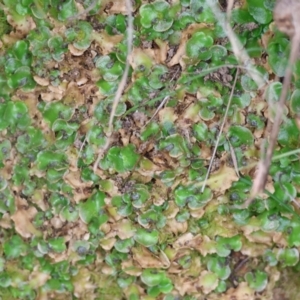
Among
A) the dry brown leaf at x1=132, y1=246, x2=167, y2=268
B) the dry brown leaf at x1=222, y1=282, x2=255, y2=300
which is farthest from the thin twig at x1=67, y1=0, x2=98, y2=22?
the dry brown leaf at x1=222, y1=282, x2=255, y2=300

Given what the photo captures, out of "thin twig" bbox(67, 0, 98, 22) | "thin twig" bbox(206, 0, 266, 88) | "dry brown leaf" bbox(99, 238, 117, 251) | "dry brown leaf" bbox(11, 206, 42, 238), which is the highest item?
"thin twig" bbox(67, 0, 98, 22)

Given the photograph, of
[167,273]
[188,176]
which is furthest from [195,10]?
[167,273]

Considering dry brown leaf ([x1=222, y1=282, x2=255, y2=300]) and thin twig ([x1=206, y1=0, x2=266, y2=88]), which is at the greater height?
thin twig ([x1=206, y1=0, x2=266, y2=88])

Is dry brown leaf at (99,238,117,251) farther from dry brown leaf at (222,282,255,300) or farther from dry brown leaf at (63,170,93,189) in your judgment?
dry brown leaf at (222,282,255,300)

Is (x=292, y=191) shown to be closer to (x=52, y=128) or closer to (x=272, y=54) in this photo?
(x=272, y=54)

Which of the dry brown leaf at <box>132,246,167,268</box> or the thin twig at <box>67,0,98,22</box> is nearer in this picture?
the thin twig at <box>67,0,98,22</box>

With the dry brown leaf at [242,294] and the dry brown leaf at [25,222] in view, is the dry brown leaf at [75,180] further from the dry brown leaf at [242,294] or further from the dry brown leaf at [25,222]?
the dry brown leaf at [242,294]

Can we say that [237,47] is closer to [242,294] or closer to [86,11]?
[86,11]

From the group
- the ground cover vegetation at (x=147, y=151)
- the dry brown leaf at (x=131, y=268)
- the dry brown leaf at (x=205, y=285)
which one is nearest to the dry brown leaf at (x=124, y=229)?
the ground cover vegetation at (x=147, y=151)

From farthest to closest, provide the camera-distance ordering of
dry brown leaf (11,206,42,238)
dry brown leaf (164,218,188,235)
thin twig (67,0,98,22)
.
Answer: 1. dry brown leaf (11,206,42,238)
2. dry brown leaf (164,218,188,235)
3. thin twig (67,0,98,22)
